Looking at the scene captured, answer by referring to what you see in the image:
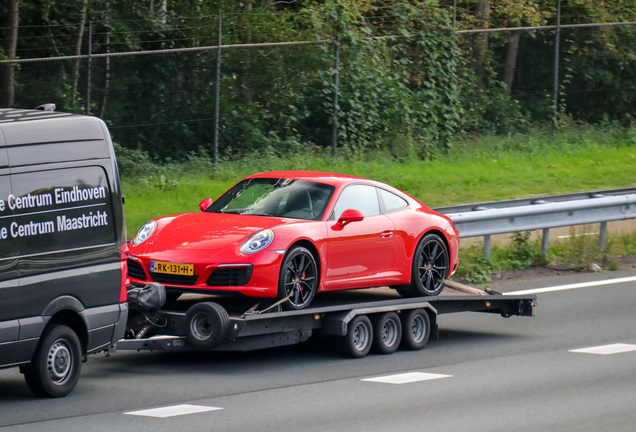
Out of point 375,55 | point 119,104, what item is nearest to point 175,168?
point 119,104

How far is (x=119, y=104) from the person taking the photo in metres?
21.0

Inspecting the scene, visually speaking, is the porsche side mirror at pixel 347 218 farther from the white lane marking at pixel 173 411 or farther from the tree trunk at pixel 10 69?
the tree trunk at pixel 10 69

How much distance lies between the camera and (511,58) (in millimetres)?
26547

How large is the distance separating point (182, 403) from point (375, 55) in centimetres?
1642

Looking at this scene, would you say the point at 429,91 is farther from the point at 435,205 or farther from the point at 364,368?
the point at 364,368

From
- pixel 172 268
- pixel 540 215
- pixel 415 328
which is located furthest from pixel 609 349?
pixel 540 215

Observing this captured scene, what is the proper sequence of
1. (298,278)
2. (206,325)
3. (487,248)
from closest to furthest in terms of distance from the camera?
(206,325), (298,278), (487,248)

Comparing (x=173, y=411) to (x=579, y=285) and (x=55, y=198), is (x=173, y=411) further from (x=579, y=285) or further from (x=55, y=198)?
(x=579, y=285)

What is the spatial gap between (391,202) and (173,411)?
421cm

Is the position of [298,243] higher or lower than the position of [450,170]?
higher

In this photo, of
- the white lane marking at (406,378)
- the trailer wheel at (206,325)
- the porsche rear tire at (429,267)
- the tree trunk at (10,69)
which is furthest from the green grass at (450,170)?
the white lane marking at (406,378)

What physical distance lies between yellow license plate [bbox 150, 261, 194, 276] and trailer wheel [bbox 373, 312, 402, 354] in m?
1.84

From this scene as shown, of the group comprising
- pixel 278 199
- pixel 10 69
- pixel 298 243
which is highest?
pixel 10 69

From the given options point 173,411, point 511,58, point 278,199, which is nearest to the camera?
point 173,411
